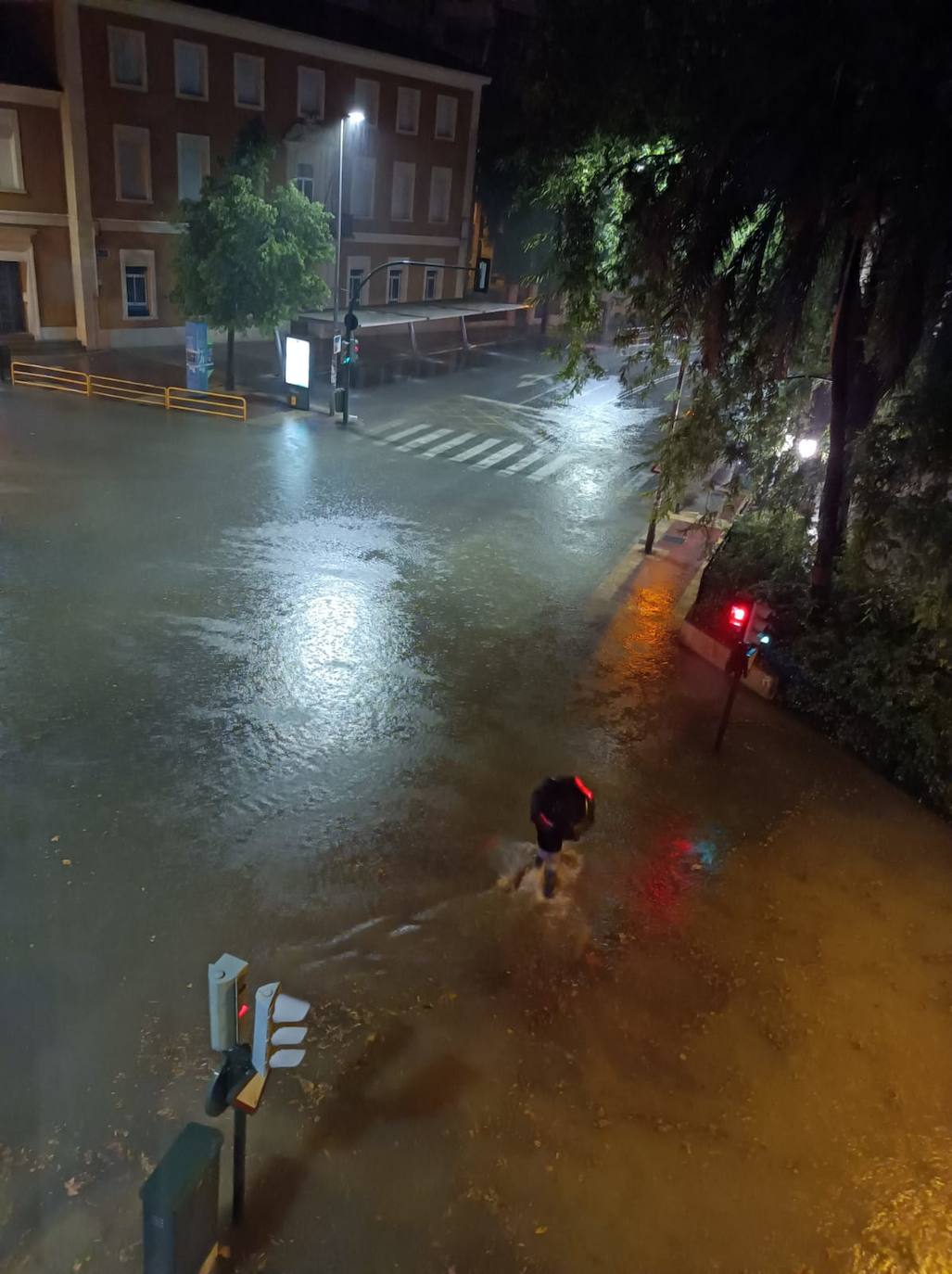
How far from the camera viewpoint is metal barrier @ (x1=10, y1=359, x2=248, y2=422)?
23.2 m

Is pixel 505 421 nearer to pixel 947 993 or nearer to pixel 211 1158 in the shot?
pixel 947 993

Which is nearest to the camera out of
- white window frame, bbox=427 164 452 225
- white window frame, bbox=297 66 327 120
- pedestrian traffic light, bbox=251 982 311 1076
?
pedestrian traffic light, bbox=251 982 311 1076

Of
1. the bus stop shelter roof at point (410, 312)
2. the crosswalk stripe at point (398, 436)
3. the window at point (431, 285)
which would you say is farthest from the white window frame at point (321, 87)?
the crosswalk stripe at point (398, 436)

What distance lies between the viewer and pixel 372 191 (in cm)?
3697

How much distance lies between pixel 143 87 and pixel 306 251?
33.5ft

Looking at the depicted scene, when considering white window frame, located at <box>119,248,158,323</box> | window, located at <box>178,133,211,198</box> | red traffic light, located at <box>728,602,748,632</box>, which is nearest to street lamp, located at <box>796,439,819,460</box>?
red traffic light, located at <box>728,602,748,632</box>

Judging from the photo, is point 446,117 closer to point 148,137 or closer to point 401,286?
point 401,286

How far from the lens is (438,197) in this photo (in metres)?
39.7

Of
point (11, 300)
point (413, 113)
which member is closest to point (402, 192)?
point (413, 113)

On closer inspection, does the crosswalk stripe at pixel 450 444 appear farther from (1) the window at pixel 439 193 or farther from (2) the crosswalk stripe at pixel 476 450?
(1) the window at pixel 439 193

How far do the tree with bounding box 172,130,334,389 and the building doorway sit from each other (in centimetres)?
764

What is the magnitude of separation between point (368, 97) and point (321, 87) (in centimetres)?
250

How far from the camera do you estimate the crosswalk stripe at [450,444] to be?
21.6 m

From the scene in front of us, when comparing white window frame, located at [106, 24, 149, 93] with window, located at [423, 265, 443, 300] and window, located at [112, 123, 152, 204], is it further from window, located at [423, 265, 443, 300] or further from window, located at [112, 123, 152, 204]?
window, located at [423, 265, 443, 300]
